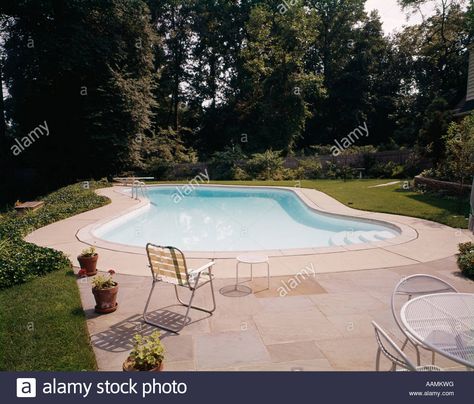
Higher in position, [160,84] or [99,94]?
[160,84]

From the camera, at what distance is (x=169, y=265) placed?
14.2ft

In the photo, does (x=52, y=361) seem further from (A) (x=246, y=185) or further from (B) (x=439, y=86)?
(B) (x=439, y=86)

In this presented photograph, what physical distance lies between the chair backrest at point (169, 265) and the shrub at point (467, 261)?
4.44 meters

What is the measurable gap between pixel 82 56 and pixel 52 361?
765 inches

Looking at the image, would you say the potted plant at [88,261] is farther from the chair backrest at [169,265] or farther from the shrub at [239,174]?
the shrub at [239,174]

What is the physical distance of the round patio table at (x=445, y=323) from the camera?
266cm

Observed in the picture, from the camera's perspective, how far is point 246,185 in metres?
18.3

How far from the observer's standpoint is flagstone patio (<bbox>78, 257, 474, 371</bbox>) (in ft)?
11.5

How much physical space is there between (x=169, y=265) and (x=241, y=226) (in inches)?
308

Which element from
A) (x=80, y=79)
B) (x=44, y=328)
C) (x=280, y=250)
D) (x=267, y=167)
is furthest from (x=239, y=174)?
(x=44, y=328)

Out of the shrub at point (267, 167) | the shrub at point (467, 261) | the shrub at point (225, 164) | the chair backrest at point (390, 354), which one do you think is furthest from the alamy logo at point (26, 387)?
the shrub at point (225, 164)

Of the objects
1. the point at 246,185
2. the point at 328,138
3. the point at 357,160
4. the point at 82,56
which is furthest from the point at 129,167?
the point at 328,138
